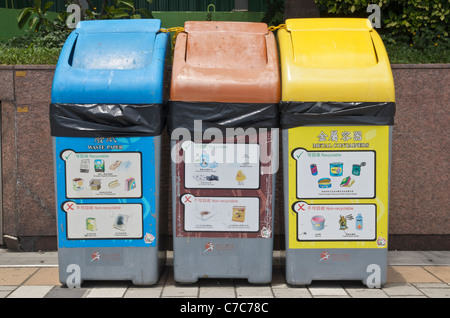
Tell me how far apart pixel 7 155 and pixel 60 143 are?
56.8 inches

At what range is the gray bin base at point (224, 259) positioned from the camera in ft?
13.2

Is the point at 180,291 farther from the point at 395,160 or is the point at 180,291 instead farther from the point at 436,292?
the point at 395,160

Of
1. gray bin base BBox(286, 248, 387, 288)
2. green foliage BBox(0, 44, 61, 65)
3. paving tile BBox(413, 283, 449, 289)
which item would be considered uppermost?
green foliage BBox(0, 44, 61, 65)

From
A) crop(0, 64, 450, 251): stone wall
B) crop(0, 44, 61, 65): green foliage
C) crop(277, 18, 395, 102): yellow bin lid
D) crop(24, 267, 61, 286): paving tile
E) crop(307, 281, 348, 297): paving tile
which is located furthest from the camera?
crop(0, 44, 61, 65): green foliage

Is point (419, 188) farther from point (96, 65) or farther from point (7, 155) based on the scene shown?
point (7, 155)

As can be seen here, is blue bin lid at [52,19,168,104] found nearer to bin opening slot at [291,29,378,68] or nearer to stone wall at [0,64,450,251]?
stone wall at [0,64,450,251]

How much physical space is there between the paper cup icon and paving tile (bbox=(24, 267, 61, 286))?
2136 millimetres

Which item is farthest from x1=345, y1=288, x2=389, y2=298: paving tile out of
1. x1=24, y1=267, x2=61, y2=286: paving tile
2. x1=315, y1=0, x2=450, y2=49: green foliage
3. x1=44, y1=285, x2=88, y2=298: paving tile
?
x1=315, y1=0, x2=450, y2=49: green foliage

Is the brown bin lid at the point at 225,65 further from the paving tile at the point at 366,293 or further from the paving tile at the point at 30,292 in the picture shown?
the paving tile at the point at 30,292

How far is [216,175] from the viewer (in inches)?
156

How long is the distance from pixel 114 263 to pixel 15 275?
104 cm

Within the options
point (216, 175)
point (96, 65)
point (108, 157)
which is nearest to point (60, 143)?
point (108, 157)

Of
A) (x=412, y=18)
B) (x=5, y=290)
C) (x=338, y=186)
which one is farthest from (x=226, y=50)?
(x=412, y=18)

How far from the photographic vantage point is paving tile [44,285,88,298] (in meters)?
3.94
